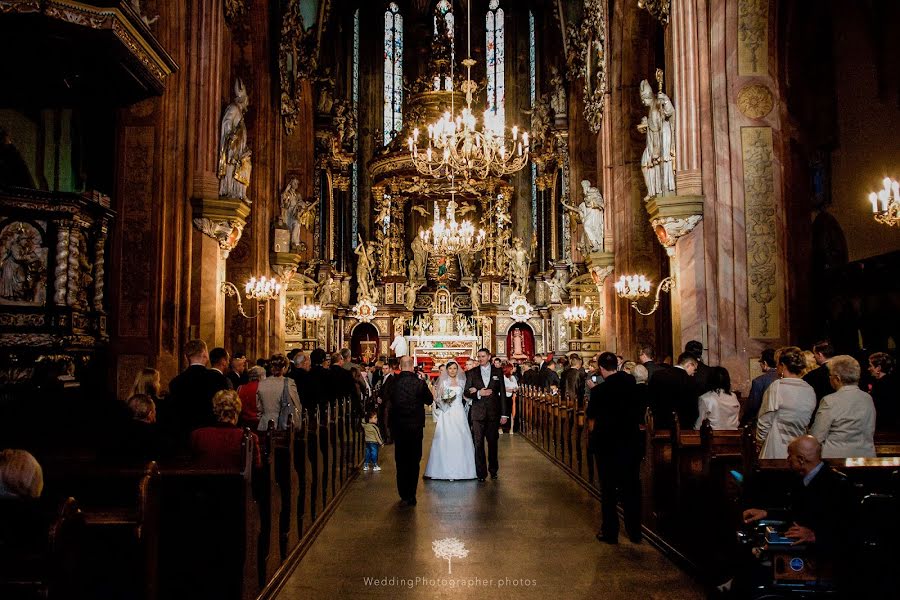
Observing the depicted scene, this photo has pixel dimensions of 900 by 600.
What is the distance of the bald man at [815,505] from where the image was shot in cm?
354

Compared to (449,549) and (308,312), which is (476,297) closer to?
(308,312)

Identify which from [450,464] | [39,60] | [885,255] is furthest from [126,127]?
[885,255]

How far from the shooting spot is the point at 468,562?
6.02 m

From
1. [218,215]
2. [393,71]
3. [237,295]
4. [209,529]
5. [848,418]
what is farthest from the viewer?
[393,71]

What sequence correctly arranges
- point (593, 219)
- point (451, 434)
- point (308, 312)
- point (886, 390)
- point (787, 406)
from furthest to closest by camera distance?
point (308, 312) → point (593, 219) → point (451, 434) → point (886, 390) → point (787, 406)

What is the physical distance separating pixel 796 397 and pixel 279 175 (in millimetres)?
15449

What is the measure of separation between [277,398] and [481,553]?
9.60 ft

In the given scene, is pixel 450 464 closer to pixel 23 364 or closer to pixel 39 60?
pixel 23 364

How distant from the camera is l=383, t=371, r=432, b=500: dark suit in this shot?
340 inches

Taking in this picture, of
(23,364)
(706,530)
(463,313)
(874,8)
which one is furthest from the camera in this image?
(463,313)

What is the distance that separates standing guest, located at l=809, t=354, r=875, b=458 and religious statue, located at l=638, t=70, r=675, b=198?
741 cm

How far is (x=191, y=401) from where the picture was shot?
20.4 ft

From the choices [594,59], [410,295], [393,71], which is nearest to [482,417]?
[594,59]

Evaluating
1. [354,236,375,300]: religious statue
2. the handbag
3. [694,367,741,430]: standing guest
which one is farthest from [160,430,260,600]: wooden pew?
[354,236,375,300]: religious statue
